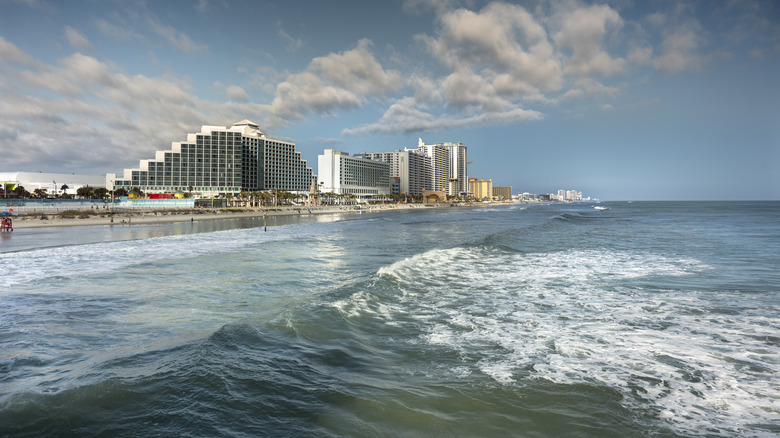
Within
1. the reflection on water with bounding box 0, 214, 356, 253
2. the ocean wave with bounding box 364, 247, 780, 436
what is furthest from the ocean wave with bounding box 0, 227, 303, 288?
the ocean wave with bounding box 364, 247, 780, 436

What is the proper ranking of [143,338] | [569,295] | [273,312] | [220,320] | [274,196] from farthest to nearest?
[274,196]
[569,295]
[273,312]
[220,320]
[143,338]

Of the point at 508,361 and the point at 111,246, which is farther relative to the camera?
the point at 111,246

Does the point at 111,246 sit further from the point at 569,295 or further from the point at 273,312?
the point at 569,295

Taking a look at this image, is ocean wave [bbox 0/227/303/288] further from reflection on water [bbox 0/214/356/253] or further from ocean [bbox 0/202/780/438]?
reflection on water [bbox 0/214/356/253]

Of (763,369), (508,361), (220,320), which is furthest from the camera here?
(220,320)

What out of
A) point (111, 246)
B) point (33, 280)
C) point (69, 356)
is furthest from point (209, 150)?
point (69, 356)

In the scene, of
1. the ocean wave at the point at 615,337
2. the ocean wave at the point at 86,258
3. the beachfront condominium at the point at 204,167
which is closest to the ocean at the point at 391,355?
the ocean wave at the point at 615,337
